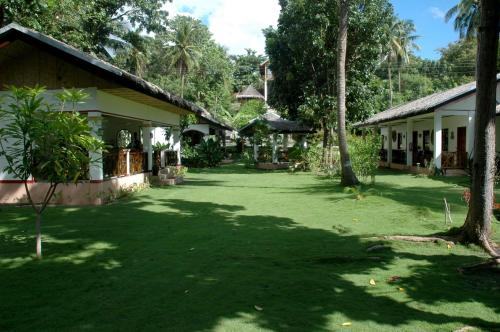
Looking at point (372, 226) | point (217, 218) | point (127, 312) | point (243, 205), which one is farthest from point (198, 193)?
point (127, 312)

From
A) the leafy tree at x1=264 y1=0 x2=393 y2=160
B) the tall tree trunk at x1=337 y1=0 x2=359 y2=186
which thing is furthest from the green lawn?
the leafy tree at x1=264 y1=0 x2=393 y2=160

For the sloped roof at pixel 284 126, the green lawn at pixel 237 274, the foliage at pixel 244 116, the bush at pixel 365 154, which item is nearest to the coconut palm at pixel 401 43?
the foliage at pixel 244 116

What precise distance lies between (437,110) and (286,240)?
14.7 metres

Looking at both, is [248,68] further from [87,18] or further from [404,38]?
[87,18]

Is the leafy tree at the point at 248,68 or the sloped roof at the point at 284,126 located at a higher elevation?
the leafy tree at the point at 248,68

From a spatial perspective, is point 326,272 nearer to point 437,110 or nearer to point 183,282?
point 183,282

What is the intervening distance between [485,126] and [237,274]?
4.04 m

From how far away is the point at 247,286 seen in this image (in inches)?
189

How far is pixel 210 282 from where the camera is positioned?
495 cm

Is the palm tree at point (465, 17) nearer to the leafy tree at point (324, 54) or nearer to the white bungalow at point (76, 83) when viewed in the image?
the leafy tree at point (324, 54)

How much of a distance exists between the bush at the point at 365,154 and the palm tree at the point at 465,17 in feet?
81.0

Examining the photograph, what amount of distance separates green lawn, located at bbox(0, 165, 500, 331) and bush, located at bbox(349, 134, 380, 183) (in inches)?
185

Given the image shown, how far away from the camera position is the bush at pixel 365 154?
14.5 metres

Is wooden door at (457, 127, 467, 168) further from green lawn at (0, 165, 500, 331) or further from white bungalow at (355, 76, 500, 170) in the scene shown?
green lawn at (0, 165, 500, 331)
